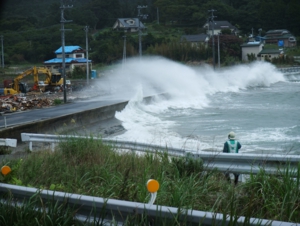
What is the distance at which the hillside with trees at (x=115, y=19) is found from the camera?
7531cm

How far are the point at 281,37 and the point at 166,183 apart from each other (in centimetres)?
8276

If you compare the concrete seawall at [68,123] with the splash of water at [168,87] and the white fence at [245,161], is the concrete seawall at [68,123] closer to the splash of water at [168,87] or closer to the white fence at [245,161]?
the splash of water at [168,87]

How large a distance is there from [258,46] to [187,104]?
A: 51.2 m

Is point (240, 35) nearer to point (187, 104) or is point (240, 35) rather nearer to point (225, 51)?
point (225, 51)

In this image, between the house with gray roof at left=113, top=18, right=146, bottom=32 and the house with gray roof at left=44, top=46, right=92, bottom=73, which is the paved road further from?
the house with gray roof at left=113, top=18, right=146, bottom=32

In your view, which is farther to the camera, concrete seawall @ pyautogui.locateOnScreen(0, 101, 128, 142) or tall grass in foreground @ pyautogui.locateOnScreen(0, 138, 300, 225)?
concrete seawall @ pyautogui.locateOnScreen(0, 101, 128, 142)

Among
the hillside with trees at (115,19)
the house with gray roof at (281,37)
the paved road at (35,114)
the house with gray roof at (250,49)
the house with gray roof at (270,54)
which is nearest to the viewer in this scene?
the paved road at (35,114)

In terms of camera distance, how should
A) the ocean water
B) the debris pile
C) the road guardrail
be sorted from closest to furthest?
the road guardrail < the ocean water < the debris pile

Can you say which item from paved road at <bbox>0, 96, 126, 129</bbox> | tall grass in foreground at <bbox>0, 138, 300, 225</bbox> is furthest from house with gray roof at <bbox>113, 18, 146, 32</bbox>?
tall grass in foreground at <bbox>0, 138, 300, 225</bbox>

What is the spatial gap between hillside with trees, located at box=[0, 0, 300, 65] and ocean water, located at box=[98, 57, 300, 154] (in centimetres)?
1490

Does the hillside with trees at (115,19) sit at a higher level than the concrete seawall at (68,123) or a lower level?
higher

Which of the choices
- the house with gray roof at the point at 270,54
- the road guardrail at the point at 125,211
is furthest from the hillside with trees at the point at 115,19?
the road guardrail at the point at 125,211

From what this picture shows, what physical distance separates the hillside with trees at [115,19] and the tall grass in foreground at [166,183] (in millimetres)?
63446

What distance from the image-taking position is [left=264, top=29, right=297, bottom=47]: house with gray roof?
82.3 metres
